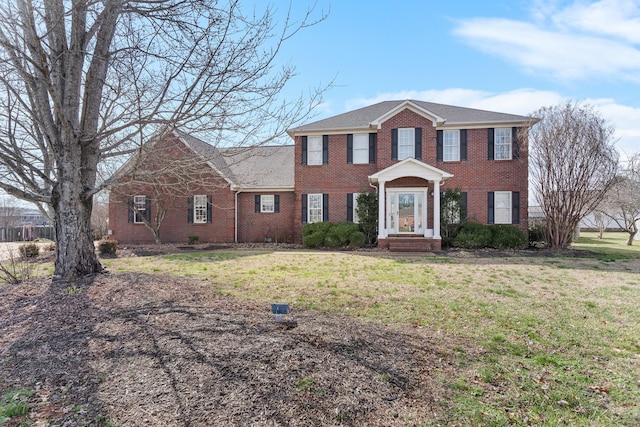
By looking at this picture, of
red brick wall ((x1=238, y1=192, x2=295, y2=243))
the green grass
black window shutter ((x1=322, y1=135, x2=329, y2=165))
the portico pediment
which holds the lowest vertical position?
the green grass

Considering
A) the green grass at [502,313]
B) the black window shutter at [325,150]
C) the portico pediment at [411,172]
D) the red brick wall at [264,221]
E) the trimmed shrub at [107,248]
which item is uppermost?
the black window shutter at [325,150]

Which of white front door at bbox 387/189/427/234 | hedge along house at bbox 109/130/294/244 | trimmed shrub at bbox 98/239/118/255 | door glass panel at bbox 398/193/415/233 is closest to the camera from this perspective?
trimmed shrub at bbox 98/239/118/255

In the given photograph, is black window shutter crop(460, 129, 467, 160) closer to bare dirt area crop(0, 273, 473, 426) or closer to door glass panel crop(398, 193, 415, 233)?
door glass panel crop(398, 193, 415, 233)

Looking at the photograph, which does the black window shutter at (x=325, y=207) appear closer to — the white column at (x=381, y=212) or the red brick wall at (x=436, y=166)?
the red brick wall at (x=436, y=166)

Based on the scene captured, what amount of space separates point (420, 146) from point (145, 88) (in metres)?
13.9

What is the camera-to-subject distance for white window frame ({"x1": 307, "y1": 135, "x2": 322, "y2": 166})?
1856 cm

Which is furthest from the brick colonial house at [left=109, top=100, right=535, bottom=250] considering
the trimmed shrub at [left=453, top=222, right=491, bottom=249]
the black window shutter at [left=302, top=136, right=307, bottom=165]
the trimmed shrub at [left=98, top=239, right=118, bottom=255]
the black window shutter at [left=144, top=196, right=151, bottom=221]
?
the trimmed shrub at [left=98, top=239, right=118, bottom=255]

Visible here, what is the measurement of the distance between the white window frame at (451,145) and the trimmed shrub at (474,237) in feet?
11.2

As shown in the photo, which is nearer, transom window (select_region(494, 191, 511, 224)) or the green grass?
the green grass

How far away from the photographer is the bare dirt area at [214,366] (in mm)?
2904

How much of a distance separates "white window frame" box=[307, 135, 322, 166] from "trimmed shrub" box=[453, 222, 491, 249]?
24.8ft

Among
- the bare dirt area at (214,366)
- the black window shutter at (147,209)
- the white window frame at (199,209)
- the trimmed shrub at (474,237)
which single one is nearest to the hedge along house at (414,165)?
the trimmed shrub at (474,237)

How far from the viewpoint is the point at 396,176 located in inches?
645

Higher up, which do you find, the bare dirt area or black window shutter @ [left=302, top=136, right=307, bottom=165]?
black window shutter @ [left=302, top=136, right=307, bottom=165]
